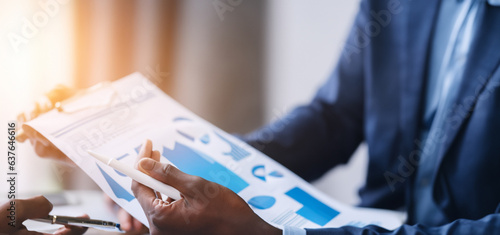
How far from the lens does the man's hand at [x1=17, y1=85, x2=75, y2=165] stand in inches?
25.3

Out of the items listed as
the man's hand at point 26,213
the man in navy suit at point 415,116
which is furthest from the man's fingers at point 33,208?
the man in navy suit at point 415,116

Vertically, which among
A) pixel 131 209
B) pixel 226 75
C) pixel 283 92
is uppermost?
pixel 131 209

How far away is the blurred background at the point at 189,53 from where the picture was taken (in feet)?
3.33

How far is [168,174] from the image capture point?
52cm

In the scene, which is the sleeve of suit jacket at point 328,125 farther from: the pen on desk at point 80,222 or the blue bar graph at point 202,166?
the pen on desk at point 80,222

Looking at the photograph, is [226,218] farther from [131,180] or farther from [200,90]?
[200,90]

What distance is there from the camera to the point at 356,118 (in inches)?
40.3

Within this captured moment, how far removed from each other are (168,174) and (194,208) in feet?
0.16

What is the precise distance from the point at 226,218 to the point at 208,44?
108 cm

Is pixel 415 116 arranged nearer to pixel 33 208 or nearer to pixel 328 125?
pixel 328 125

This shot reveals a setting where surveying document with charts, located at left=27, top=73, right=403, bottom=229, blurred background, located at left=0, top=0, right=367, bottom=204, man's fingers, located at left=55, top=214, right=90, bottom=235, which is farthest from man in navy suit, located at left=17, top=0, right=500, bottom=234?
blurred background, located at left=0, top=0, right=367, bottom=204

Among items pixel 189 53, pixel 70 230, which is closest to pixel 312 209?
pixel 70 230

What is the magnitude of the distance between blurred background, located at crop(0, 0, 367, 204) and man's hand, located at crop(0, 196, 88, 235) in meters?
0.27

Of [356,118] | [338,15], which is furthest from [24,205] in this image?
[338,15]
